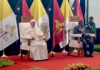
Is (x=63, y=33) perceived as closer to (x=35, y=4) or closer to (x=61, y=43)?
(x=61, y=43)

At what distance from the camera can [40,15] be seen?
5.73 m

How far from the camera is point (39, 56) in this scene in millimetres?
4559

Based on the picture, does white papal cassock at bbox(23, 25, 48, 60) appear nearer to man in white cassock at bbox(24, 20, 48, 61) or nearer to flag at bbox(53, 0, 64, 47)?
man in white cassock at bbox(24, 20, 48, 61)

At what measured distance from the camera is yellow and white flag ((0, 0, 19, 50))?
16.9 ft

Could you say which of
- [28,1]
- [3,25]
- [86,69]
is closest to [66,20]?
[28,1]

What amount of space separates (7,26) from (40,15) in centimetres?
124

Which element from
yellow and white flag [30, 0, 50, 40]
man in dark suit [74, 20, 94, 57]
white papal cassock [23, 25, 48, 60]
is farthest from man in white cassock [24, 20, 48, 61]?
man in dark suit [74, 20, 94, 57]

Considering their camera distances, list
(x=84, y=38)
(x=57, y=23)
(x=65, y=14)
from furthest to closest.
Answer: (x=65, y=14)
(x=57, y=23)
(x=84, y=38)

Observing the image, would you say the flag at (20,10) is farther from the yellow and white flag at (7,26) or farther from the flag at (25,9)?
the yellow and white flag at (7,26)

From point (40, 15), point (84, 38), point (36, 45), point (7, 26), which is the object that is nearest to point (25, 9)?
point (40, 15)

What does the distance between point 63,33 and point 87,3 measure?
2.61 meters

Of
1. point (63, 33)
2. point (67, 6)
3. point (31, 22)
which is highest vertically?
point (67, 6)

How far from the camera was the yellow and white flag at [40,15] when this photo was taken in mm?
5660

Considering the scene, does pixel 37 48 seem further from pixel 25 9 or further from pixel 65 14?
pixel 65 14
